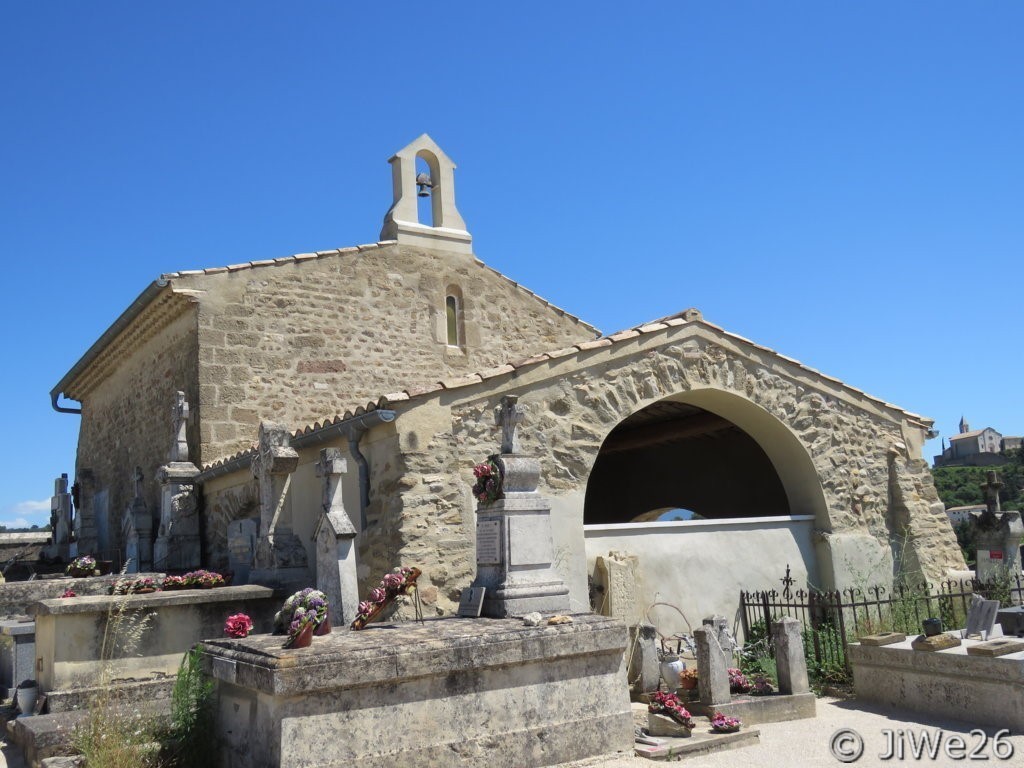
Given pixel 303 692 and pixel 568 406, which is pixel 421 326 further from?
pixel 303 692

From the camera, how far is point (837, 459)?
12008mm

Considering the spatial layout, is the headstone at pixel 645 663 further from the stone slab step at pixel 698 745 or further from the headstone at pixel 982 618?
the headstone at pixel 982 618

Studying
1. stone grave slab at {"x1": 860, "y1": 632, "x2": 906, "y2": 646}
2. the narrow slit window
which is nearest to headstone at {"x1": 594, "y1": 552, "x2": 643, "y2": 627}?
stone grave slab at {"x1": 860, "y1": 632, "x2": 906, "y2": 646}

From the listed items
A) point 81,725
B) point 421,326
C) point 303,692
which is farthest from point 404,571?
point 421,326

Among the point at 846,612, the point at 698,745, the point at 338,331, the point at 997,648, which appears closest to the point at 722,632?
the point at 698,745

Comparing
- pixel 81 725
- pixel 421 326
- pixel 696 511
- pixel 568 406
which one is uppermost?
pixel 421 326

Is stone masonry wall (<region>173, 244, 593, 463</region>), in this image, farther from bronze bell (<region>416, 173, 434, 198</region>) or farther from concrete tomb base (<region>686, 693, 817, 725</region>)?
concrete tomb base (<region>686, 693, 817, 725</region>)

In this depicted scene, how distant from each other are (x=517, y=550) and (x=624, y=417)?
11.5ft

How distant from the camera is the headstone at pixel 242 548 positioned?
9.82 m

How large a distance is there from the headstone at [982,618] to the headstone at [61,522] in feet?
54.7

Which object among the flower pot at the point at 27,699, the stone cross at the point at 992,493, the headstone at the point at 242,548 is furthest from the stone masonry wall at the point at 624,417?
the flower pot at the point at 27,699

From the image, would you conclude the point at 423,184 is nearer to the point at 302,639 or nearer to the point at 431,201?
the point at 431,201

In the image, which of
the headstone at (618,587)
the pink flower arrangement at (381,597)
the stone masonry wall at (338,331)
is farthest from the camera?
the stone masonry wall at (338,331)

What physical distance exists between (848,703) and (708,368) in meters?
4.26
